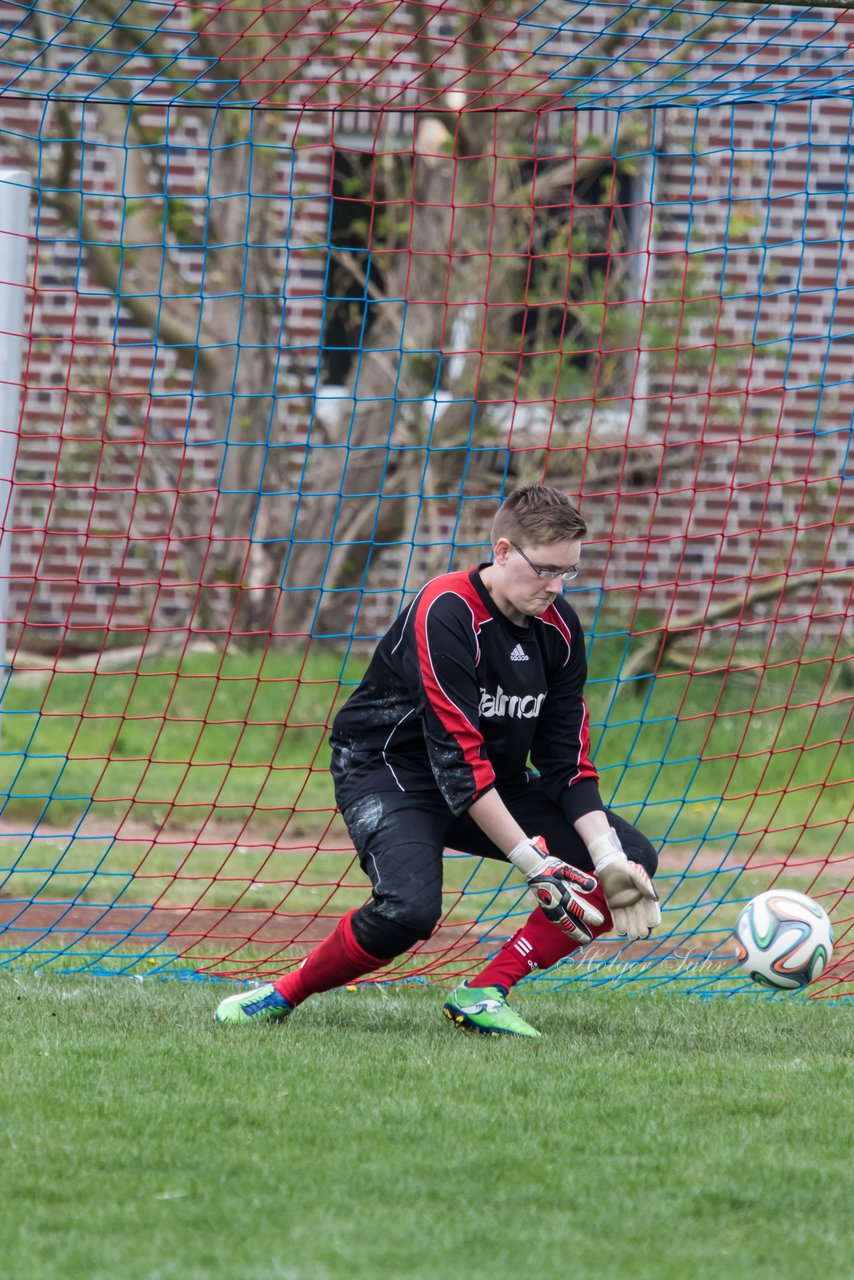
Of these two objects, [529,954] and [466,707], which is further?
[529,954]

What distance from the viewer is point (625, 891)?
413 centimetres

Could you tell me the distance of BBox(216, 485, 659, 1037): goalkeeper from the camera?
4.02m

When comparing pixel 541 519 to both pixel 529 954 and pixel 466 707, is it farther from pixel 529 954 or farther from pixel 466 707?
pixel 529 954

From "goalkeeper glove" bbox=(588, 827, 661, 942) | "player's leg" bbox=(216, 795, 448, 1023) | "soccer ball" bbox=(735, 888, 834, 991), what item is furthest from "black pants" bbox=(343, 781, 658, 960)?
"soccer ball" bbox=(735, 888, 834, 991)

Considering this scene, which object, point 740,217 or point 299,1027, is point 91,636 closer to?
point 740,217

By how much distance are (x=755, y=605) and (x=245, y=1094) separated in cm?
711

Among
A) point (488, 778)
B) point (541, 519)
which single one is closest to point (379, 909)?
point (488, 778)

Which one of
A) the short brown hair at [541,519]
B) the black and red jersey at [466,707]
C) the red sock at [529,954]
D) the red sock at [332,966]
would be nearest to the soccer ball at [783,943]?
the red sock at [529,954]

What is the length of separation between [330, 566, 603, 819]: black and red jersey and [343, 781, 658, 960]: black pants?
56mm

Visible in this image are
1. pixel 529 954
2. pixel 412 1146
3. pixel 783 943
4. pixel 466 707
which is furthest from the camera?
pixel 529 954

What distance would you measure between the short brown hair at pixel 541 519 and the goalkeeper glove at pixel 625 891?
31.5 inches

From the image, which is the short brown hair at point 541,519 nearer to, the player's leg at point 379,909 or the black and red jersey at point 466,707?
the black and red jersey at point 466,707

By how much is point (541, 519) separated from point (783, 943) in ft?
4.11

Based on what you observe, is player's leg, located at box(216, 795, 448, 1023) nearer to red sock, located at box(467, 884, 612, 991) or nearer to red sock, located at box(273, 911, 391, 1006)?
red sock, located at box(273, 911, 391, 1006)
